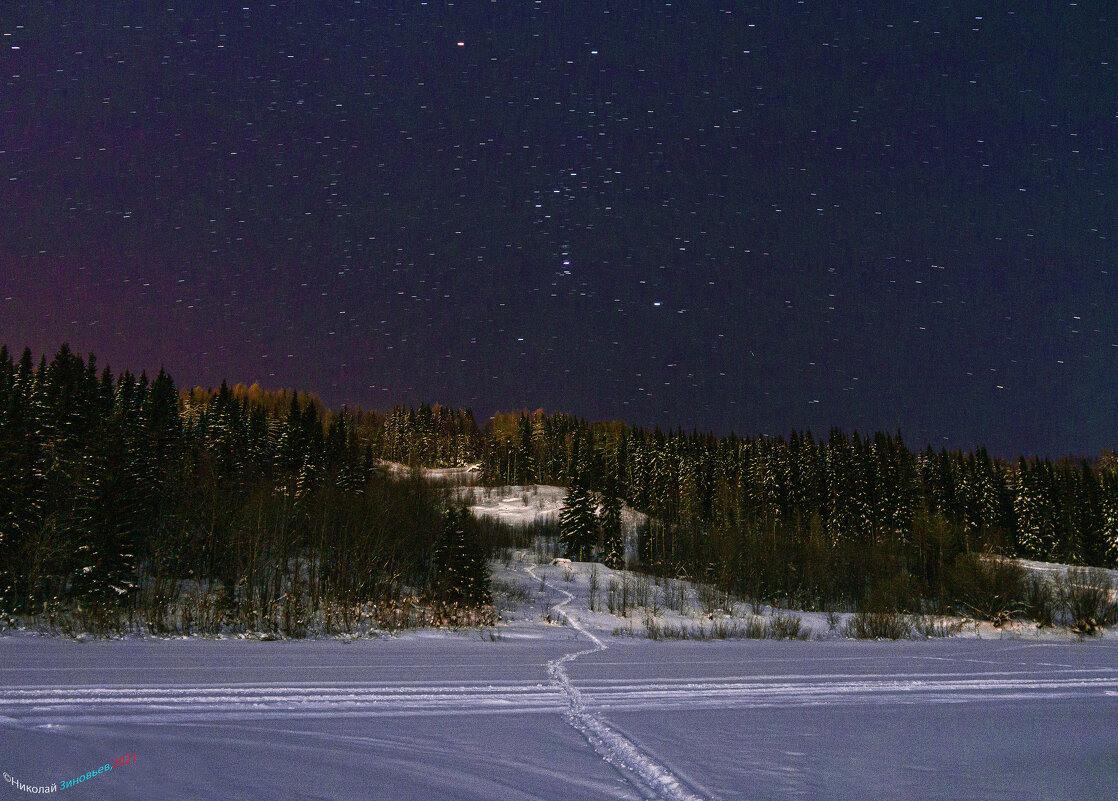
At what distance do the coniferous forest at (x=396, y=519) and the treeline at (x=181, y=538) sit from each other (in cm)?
16

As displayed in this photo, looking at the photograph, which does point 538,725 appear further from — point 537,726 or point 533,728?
point 533,728

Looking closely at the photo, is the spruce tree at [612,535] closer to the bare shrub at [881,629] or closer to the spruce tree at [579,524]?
the spruce tree at [579,524]

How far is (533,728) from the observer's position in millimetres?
5969

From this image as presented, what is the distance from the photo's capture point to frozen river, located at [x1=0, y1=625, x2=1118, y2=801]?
14.0 feet

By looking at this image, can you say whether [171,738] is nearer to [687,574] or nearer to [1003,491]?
[687,574]

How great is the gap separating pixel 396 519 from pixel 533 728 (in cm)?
3747

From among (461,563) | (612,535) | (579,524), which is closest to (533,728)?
(461,563)

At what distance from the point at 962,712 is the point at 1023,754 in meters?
2.07

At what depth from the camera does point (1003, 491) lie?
280 ft

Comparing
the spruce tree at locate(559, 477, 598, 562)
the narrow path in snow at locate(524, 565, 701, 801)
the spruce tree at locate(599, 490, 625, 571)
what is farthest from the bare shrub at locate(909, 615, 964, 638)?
the spruce tree at locate(559, 477, 598, 562)

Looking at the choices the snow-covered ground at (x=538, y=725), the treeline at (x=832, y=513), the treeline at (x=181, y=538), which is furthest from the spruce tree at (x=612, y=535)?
the snow-covered ground at (x=538, y=725)

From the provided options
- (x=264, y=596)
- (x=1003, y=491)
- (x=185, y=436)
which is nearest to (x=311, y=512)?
(x=264, y=596)

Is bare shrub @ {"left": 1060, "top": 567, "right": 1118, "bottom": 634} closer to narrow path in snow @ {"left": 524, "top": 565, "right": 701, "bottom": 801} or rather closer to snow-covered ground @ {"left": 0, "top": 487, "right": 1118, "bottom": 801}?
snow-covered ground @ {"left": 0, "top": 487, "right": 1118, "bottom": 801}

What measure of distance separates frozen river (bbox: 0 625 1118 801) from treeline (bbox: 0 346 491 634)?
759 cm
